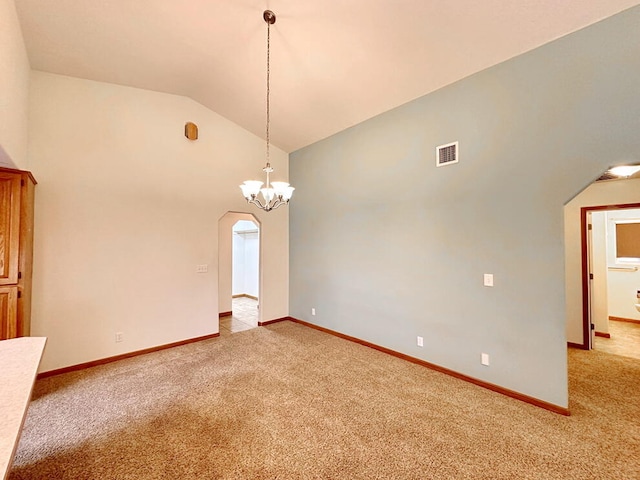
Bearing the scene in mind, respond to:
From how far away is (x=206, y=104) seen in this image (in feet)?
15.1

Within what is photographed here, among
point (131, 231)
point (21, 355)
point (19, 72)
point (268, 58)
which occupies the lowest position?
point (21, 355)

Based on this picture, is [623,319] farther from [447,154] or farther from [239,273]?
[239,273]

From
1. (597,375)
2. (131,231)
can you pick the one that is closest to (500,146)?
(597,375)

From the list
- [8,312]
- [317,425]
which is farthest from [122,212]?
[317,425]

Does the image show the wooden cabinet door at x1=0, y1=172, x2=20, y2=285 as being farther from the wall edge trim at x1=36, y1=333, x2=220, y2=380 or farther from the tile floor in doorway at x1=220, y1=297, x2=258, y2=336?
the tile floor in doorway at x1=220, y1=297, x2=258, y2=336

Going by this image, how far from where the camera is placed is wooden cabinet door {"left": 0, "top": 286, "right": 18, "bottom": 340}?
267 cm

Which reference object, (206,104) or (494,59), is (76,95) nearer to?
(206,104)

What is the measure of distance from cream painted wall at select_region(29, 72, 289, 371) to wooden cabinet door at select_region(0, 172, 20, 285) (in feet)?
2.36

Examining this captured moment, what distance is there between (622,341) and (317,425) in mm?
5364

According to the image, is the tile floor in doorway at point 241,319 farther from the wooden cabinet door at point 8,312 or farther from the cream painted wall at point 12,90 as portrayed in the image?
the cream painted wall at point 12,90

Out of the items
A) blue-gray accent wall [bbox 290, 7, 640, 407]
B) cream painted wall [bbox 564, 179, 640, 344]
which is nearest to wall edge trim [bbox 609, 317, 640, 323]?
cream painted wall [bbox 564, 179, 640, 344]

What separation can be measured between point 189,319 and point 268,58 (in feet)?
13.3

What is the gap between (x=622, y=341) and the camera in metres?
4.43

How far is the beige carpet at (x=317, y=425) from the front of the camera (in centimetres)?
199
